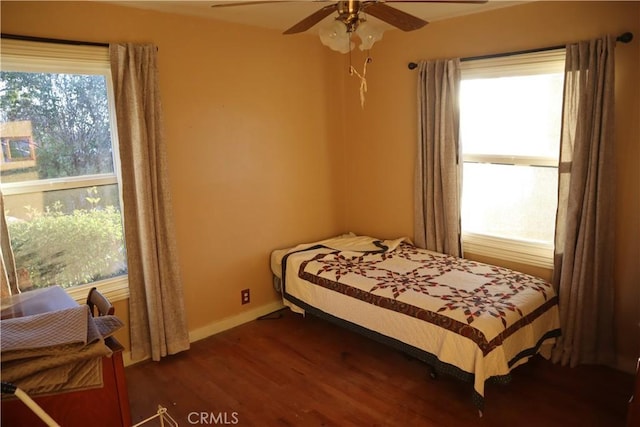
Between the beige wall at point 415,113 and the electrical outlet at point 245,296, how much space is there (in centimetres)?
118

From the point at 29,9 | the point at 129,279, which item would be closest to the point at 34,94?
the point at 29,9

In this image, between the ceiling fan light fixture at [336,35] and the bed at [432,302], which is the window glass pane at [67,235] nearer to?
the bed at [432,302]

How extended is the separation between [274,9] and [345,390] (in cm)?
240

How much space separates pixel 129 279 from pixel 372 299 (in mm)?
1536

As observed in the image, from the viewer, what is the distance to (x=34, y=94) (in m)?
2.49

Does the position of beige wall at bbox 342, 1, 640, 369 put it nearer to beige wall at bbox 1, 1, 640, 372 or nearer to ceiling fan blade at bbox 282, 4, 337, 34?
beige wall at bbox 1, 1, 640, 372

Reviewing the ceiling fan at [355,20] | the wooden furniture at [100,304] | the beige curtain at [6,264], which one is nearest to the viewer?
the ceiling fan at [355,20]

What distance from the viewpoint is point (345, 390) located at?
8.50 feet

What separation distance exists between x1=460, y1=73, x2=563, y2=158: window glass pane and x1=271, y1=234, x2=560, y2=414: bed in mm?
841

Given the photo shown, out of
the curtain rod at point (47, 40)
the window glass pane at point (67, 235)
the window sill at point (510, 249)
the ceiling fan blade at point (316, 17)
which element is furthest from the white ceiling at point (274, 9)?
the window sill at point (510, 249)

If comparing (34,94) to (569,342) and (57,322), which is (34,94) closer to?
(57,322)

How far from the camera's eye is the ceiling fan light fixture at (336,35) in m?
1.80

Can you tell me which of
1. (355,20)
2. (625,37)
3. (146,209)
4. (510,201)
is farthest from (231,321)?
(625,37)

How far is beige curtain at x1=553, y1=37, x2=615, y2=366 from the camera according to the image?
2.50m
